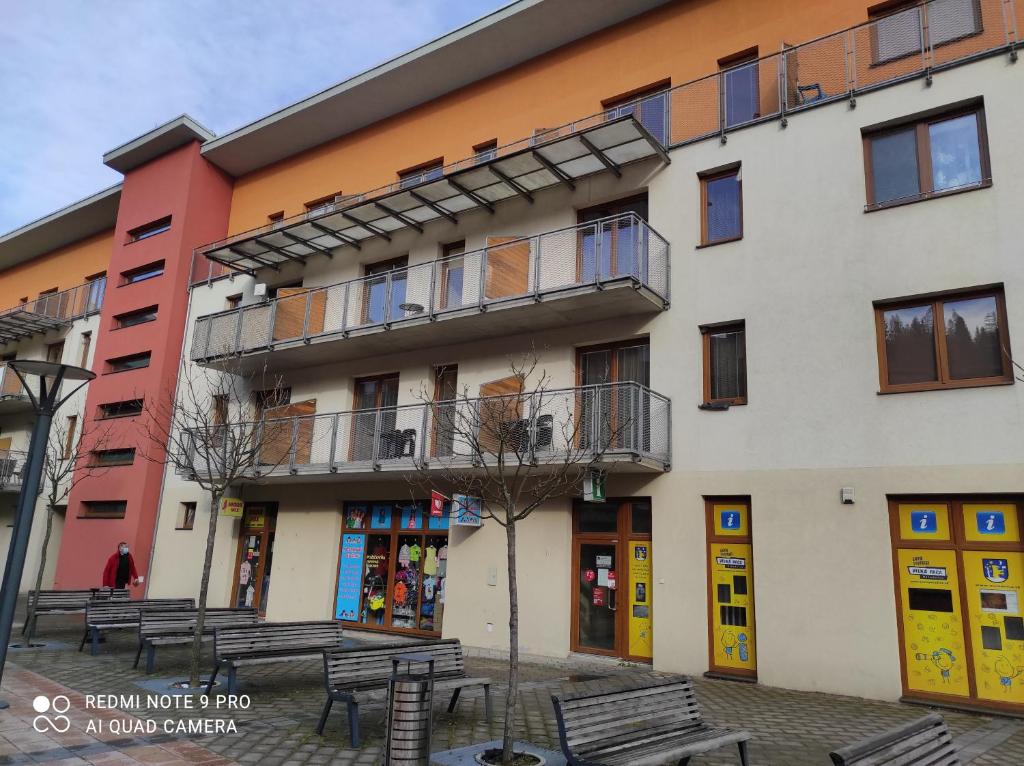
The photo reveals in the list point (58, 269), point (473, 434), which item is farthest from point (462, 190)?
point (58, 269)

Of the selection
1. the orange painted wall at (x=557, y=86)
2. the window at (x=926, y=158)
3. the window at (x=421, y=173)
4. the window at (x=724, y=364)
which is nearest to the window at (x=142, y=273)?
the orange painted wall at (x=557, y=86)

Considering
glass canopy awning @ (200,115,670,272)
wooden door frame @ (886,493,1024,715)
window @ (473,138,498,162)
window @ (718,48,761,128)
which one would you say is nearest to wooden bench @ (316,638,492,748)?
wooden door frame @ (886,493,1024,715)

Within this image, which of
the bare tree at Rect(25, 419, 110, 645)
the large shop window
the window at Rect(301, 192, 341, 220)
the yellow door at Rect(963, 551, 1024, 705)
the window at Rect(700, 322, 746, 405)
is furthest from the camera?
the bare tree at Rect(25, 419, 110, 645)

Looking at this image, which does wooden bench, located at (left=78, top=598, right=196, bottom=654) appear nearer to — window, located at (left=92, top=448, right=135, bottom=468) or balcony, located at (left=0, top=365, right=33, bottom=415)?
window, located at (left=92, top=448, right=135, bottom=468)

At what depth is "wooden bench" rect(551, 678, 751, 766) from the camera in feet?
17.3

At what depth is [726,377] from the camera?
39.9 feet

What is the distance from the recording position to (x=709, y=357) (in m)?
12.4

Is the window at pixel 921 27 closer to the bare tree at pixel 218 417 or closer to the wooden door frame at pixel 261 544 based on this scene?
the bare tree at pixel 218 417

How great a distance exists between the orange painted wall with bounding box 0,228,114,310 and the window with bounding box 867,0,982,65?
24129 millimetres

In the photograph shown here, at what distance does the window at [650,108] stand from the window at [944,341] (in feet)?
17.8

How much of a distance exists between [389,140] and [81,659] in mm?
13607

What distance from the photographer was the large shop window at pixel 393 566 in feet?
48.4

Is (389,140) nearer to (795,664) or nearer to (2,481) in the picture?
(795,664)

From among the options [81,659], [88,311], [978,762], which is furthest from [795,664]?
[88,311]
